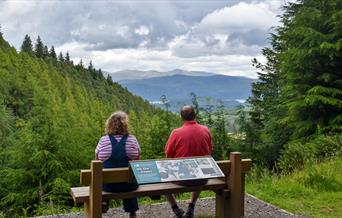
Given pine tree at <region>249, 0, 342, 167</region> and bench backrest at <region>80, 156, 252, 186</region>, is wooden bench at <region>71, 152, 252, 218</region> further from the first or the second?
pine tree at <region>249, 0, 342, 167</region>

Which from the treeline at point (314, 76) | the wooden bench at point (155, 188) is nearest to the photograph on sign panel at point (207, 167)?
the wooden bench at point (155, 188)

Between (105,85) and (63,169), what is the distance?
10302cm

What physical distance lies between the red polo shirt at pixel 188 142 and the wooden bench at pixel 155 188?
1.20 feet

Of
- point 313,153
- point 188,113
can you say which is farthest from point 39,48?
point 188,113

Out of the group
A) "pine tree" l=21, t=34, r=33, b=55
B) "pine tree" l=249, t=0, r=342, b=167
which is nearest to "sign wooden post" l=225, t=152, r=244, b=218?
"pine tree" l=249, t=0, r=342, b=167

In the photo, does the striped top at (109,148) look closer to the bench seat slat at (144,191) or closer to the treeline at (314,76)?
the bench seat slat at (144,191)

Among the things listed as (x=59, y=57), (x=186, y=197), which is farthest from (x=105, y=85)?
(x=186, y=197)

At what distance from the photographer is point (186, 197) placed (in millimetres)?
8125

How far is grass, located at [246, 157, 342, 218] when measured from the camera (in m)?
6.94

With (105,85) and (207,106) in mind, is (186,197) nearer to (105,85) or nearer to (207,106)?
(207,106)

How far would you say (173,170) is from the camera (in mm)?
4988

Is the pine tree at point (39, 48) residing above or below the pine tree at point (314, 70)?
above

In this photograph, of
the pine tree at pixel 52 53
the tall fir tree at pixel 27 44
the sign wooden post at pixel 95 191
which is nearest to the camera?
the sign wooden post at pixel 95 191

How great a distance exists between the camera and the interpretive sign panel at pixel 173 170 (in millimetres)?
4785
